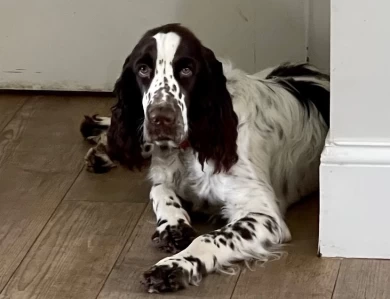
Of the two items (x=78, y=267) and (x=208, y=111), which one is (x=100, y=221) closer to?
(x=78, y=267)

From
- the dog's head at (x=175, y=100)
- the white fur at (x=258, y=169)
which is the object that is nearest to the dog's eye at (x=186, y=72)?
the dog's head at (x=175, y=100)

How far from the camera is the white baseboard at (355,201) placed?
249cm

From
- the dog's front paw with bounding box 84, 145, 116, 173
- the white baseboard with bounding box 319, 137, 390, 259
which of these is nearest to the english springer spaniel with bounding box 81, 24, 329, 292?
the white baseboard with bounding box 319, 137, 390, 259

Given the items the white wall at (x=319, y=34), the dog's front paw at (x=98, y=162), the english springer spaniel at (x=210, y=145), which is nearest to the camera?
the english springer spaniel at (x=210, y=145)

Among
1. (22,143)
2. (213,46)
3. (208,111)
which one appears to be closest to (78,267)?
(208,111)

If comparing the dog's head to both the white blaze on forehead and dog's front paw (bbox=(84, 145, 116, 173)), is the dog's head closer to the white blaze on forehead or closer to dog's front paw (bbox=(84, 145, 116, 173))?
the white blaze on forehead

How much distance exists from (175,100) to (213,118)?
6.6 inches

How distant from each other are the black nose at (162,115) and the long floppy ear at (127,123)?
0.62 feet

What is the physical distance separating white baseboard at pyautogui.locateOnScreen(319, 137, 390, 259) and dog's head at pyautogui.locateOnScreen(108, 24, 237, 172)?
1.12 feet

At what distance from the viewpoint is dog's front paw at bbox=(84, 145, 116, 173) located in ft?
Answer: 10.6

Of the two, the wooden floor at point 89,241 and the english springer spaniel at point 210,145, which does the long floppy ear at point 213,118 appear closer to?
the english springer spaniel at point 210,145

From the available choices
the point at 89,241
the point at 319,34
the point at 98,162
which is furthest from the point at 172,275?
the point at 319,34

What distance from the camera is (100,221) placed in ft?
9.49

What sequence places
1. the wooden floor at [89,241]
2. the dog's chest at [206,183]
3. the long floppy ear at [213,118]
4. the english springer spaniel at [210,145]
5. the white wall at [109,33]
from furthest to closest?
1. the white wall at [109,33]
2. the dog's chest at [206,183]
3. the long floppy ear at [213,118]
4. the english springer spaniel at [210,145]
5. the wooden floor at [89,241]
